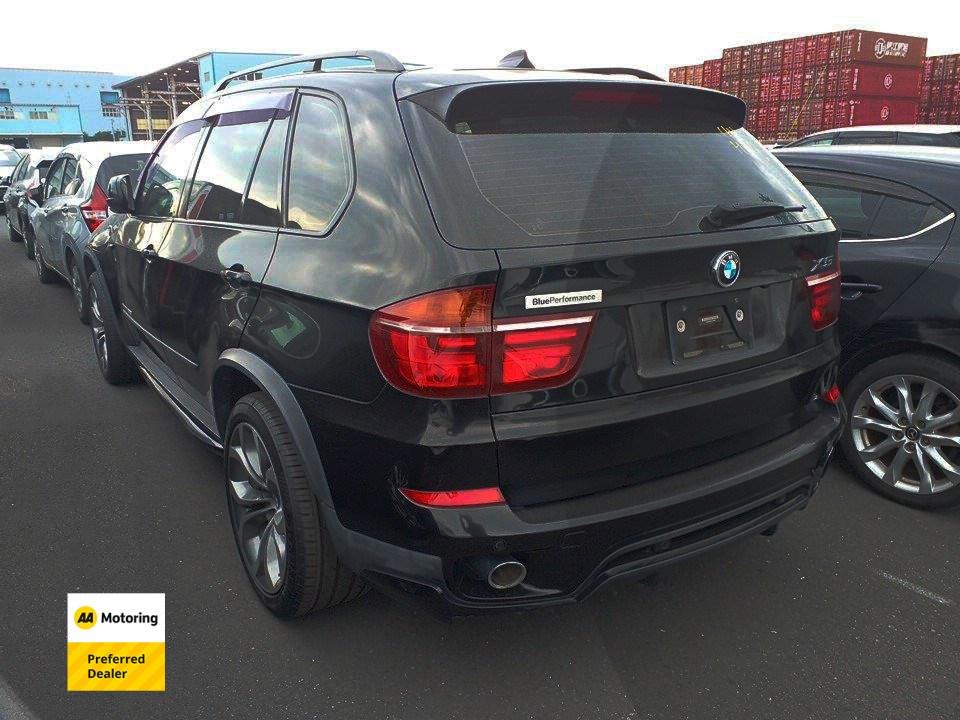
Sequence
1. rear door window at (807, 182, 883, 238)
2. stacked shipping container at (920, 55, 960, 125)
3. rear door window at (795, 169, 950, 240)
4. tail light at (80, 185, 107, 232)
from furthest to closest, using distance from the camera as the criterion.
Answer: stacked shipping container at (920, 55, 960, 125) < tail light at (80, 185, 107, 232) < rear door window at (807, 182, 883, 238) < rear door window at (795, 169, 950, 240)

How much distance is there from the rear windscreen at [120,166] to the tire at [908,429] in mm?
5823

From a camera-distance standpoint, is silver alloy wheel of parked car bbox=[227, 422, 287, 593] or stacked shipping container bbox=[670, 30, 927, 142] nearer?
silver alloy wheel of parked car bbox=[227, 422, 287, 593]

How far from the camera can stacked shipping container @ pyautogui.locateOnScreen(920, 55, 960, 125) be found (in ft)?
72.3

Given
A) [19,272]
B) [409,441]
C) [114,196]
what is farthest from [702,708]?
[19,272]

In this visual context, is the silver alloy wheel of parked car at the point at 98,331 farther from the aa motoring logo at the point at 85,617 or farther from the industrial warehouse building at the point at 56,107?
the industrial warehouse building at the point at 56,107

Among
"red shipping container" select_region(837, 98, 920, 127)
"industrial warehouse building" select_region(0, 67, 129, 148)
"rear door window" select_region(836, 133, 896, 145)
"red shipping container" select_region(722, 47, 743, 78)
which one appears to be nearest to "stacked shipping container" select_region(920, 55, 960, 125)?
"red shipping container" select_region(837, 98, 920, 127)

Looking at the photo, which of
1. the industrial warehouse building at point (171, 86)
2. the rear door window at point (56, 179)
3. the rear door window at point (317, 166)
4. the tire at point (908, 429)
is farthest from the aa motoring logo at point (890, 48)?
the industrial warehouse building at point (171, 86)

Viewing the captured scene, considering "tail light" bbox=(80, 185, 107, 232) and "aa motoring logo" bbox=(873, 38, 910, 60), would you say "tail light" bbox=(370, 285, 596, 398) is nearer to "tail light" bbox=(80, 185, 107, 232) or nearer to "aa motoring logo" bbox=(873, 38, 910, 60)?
"tail light" bbox=(80, 185, 107, 232)

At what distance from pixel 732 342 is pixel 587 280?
22.5 inches

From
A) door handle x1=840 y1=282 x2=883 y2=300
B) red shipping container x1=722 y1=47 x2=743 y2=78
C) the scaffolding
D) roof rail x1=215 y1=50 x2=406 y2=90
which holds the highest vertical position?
the scaffolding

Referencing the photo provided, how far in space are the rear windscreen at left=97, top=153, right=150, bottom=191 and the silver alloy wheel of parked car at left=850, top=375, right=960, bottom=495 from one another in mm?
5856

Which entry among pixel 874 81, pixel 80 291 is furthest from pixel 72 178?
pixel 874 81

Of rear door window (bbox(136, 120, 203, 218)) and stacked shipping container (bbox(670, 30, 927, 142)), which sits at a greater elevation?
stacked shipping container (bbox(670, 30, 927, 142))

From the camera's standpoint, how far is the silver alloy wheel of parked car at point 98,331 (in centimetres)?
502
